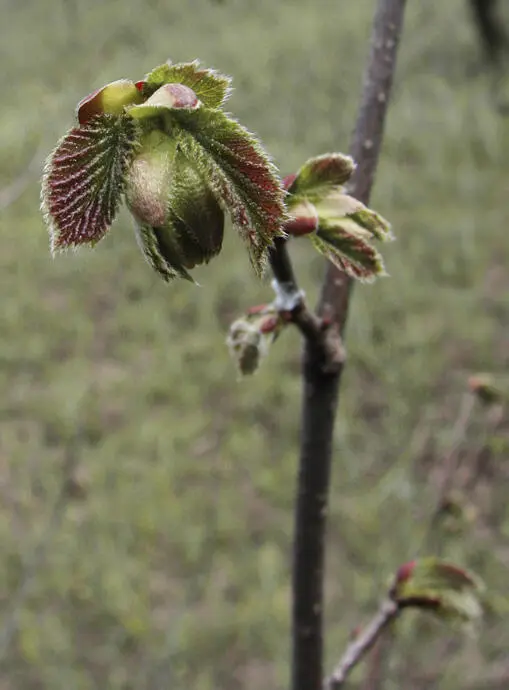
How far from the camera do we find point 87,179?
0.43 m

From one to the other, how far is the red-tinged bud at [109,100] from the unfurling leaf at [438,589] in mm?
649

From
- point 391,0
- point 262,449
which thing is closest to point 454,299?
point 262,449

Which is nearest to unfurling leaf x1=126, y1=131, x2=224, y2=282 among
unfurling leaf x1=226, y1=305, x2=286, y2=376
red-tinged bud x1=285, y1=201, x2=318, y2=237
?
red-tinged bud x1=285, y1=201, x2=318, y2=237

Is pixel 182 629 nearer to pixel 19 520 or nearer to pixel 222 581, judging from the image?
pixel 222 581

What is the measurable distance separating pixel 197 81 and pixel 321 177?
177mm

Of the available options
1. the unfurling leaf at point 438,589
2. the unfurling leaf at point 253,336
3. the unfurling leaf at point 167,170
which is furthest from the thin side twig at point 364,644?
the unfurling leaf at point 167,170

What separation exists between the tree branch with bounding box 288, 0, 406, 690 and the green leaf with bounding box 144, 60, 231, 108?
0.25 metres

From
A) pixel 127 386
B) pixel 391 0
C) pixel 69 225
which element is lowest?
pixel 127 386

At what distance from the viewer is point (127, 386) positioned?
3359mm

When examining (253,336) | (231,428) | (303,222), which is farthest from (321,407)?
(231,428)

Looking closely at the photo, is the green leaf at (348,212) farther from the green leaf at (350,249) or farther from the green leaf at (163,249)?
the green leaf at (163,249)

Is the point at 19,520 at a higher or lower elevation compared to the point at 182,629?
higher

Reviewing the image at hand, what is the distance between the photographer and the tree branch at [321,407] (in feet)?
2.18

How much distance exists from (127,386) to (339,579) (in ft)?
4.39
